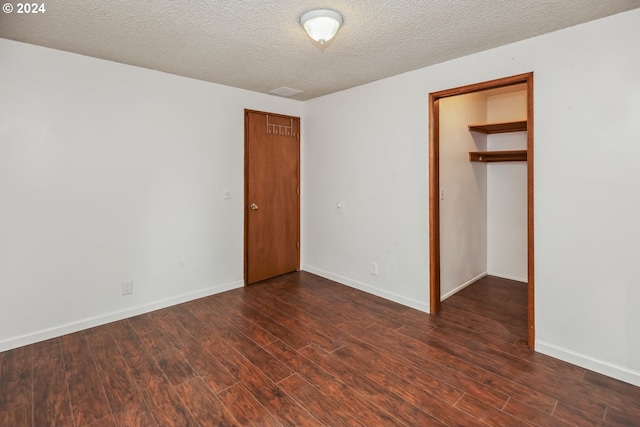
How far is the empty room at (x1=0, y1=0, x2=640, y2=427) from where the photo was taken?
2068 millimetres

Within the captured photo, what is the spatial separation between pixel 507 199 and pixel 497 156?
0.60m

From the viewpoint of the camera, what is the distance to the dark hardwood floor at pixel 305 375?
6.12ft

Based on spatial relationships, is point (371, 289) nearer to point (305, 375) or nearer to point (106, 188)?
point (305, 375)

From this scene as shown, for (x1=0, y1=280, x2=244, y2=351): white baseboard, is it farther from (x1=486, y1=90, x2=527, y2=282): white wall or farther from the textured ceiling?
(x1=486, y1=90, x2=527, y2=282): white wall

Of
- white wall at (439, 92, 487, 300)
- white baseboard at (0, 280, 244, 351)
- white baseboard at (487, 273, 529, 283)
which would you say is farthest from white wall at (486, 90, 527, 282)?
white baseboard at (0, 280, 244, 351)

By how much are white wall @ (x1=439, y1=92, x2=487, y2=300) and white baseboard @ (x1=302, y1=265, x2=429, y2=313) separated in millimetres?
396

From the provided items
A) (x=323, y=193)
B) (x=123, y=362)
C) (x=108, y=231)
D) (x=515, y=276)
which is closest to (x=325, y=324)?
(x=123, y=362)

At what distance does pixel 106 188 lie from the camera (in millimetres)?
3033

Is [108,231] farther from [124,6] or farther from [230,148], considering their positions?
[124,6]

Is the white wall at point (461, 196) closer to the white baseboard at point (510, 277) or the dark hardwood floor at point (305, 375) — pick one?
the white baseboard at point (510, 277)

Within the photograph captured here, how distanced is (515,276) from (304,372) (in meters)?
3.41

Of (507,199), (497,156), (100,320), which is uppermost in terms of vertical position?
(497,156)

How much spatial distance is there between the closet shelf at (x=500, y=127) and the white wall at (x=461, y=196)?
0.08m

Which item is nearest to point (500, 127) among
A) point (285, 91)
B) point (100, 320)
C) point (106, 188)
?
point (285, 91)
